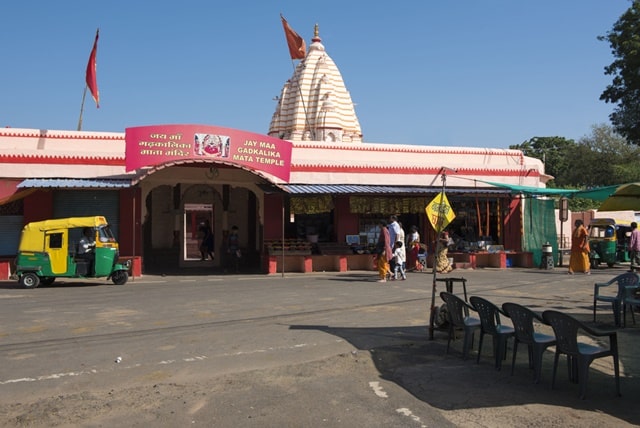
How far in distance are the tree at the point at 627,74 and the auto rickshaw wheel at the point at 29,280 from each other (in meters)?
25.2

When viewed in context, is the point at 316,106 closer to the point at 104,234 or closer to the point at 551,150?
the point at 104,234

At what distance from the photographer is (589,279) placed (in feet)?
55.0

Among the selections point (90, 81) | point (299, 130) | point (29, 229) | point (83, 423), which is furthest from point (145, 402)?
point (299, 130)

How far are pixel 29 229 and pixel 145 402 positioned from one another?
1124cm

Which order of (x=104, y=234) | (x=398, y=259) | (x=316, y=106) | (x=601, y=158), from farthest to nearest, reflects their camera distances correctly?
(x=601, y=158)
(x=316, y=106)
(x=398, y=259)
(x=104, y=234)

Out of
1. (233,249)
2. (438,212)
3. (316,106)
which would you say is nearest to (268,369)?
(438,212)

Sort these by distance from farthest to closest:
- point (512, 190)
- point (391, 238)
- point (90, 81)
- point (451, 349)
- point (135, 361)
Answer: point (90, 81) → point (512, 190) → point (391, 238) → point (451, 349) → point (135, 361)

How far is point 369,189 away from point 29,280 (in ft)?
35.0

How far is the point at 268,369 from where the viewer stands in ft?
22.2

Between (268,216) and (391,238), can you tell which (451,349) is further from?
(268,216)

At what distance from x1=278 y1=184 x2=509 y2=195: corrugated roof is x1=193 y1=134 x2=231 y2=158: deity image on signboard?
2.20 metres

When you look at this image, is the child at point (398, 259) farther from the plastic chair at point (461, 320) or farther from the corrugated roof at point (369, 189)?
the plastic chair at point (461, 320)

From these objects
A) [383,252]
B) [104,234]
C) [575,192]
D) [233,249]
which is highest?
[575,192]

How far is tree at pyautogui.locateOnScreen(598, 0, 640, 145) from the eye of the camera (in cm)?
2617
